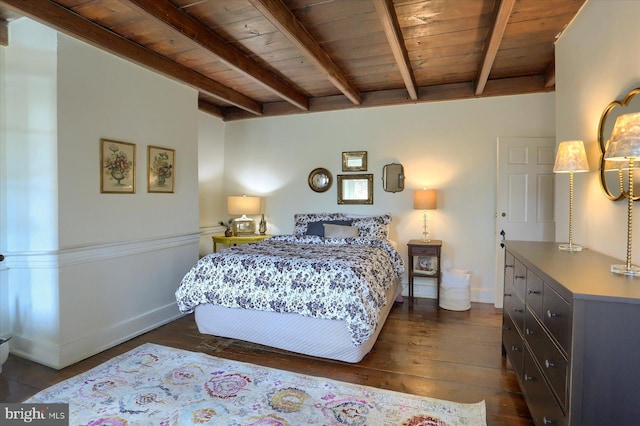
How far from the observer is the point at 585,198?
7.23ft

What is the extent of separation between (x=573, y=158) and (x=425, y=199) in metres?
1.90

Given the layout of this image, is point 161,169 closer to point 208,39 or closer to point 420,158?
point 208,39

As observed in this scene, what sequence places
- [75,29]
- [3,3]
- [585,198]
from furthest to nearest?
[75,29], [585,198], [3,3]

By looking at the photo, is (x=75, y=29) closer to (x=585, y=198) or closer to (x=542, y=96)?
(x=585, y=198)

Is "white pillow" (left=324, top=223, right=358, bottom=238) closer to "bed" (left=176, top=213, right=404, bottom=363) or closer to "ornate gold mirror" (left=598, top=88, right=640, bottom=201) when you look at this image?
"bed" (left=176, top=213, right=404, bottom=363)

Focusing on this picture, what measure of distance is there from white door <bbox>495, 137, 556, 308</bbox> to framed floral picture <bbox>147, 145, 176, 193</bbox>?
360cm

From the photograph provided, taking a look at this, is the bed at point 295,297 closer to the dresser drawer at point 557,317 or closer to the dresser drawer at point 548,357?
the dresser drawer at point 548,357

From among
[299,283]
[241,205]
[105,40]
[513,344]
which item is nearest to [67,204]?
[105,40]

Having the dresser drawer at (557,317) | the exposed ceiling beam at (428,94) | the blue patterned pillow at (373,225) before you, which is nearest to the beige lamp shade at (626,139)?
the dresser drawer at (557,317)

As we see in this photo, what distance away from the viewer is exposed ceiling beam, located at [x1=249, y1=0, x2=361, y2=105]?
6.85 ft

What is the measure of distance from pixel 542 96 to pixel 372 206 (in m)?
2.31

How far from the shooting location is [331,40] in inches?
108

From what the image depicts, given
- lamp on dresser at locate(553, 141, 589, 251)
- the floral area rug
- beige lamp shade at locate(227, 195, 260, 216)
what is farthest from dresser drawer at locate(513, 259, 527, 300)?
beige lamp shade at locate(227, 195, 260, 216)

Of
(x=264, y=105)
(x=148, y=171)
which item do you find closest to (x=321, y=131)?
(x=264, y=105)
